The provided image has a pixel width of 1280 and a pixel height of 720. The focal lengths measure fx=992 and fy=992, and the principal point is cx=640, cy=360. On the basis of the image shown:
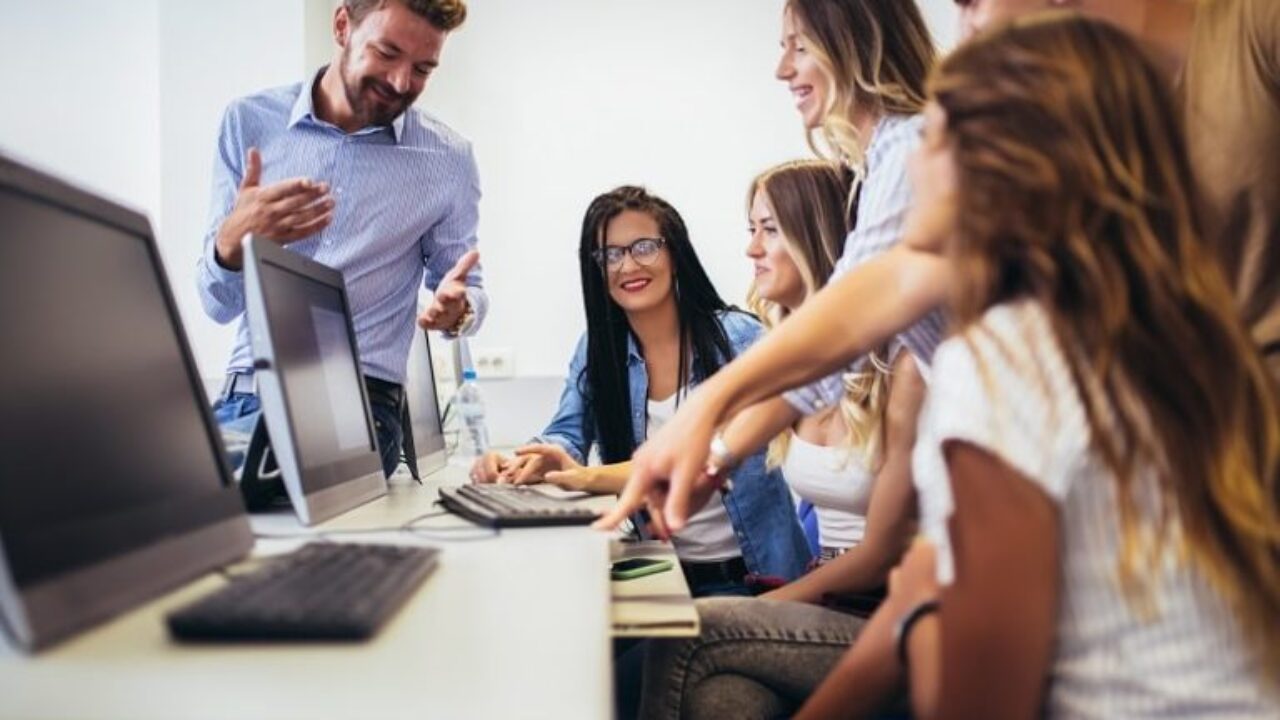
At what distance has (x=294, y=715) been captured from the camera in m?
0.55

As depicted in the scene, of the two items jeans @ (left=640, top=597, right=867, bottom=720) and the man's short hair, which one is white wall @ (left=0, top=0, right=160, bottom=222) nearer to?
the man's short hair

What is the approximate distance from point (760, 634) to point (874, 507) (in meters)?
0.42

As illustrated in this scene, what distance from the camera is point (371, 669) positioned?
0.63m

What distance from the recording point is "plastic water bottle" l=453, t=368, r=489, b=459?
124 inches

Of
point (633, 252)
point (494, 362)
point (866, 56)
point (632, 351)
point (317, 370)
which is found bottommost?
point (494, 362)

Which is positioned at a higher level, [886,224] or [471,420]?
[886,224]

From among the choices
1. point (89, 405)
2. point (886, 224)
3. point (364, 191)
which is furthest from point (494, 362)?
point (89, 405)

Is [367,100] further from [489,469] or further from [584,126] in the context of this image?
[584,126]

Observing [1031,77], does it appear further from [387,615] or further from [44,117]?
[44,117]

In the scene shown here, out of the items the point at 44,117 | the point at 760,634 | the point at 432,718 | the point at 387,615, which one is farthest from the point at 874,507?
the point at 44,117

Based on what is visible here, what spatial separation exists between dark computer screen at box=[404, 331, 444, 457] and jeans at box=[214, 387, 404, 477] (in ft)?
0.17

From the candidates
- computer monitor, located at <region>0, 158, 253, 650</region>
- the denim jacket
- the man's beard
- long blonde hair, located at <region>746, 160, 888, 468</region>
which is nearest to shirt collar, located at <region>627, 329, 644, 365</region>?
the denim jacket

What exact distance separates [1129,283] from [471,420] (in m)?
2.66

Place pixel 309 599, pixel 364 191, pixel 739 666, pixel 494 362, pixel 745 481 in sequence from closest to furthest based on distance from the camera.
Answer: pixel 309 599, pixel 739 666, pixel 364 191, pixel 745 481, pixel 494 362
